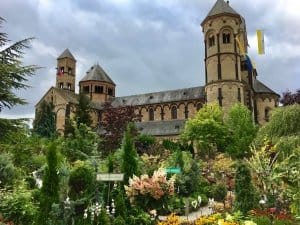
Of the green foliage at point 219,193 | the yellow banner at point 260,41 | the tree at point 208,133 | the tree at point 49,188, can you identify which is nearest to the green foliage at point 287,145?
the green foliage at point 219,193

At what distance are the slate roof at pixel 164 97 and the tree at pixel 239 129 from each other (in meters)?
11.9

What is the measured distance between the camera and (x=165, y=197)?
12555 mm

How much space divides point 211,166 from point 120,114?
467 inches

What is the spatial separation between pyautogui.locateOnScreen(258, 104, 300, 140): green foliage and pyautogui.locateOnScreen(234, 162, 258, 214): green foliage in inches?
421

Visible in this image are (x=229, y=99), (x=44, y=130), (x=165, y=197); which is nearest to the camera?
(x=165, y=197)

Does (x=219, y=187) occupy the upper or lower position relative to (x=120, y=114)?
lower

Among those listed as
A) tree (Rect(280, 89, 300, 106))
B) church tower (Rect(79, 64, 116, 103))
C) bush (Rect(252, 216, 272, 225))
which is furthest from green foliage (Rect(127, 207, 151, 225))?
church tower (Rect(79, 64, 116, 103))

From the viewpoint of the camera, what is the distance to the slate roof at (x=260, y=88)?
2389 inches

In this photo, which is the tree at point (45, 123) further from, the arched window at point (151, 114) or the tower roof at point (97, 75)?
the arched window at point (151, 114)

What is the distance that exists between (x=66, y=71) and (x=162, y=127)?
26.9 metres

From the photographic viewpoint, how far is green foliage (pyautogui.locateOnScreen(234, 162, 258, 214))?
14359 millimetres

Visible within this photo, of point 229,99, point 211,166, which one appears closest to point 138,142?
point 211,166

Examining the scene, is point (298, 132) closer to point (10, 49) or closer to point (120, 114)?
point (10, 49)

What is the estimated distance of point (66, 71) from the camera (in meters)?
77.2
